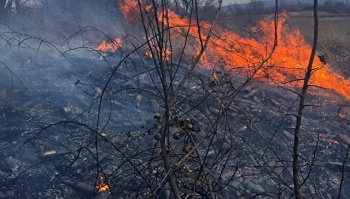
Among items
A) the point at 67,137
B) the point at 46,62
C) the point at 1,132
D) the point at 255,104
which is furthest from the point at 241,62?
the point at 1,132

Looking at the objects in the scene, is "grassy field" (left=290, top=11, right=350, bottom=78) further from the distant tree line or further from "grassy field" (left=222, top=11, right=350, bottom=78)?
the distant tree line

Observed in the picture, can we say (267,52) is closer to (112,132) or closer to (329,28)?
(112,132)

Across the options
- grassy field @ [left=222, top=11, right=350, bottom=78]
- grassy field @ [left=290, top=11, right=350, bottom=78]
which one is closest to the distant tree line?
grassy field @ [left=222, top=11, right=350, bottom=78]

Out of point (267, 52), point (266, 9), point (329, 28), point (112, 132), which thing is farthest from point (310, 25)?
point (112, 132)

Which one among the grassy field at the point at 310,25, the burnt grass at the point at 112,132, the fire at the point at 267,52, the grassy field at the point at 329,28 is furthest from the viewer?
the grassy field at the point at 310,25

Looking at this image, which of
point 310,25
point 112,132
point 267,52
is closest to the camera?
point 112,132

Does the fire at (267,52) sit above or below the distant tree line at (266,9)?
below

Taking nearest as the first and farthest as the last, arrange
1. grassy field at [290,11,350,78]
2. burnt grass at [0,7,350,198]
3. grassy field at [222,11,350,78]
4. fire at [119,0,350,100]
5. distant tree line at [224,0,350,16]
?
burnt grass at [0,7,350,198] < fire at [119,0,350,100] < grassy field at [290,11,350,78] < grassy field at [222,11,350,78] < distant tree line at [224,0,350,16]

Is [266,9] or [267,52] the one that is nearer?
[267,52]

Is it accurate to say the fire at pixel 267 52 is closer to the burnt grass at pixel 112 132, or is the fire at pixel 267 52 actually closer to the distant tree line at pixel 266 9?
the burnt grass at pixel 112 132

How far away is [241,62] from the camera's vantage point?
13859 mm

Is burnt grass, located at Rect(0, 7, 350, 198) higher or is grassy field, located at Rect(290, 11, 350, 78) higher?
grassy field, located at Rect(290, 11, 350, 78)

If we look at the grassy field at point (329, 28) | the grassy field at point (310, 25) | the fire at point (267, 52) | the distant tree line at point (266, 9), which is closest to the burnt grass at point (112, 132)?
the fire at point (267, 52)

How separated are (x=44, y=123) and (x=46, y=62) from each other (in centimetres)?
515
